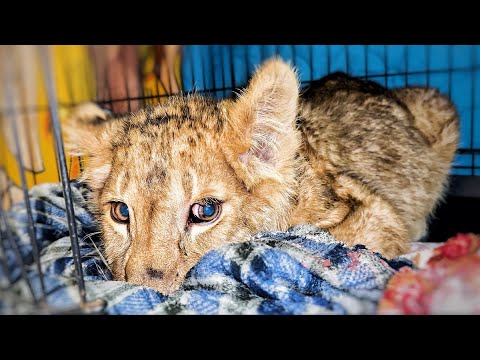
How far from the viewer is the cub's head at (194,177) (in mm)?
1878

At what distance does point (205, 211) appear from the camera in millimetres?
1988

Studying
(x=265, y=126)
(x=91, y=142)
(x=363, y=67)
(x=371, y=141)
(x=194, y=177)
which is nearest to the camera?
(x=194, y=177)

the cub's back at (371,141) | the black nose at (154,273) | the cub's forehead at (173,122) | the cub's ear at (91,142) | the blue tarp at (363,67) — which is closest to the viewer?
the black nose at (154,273)

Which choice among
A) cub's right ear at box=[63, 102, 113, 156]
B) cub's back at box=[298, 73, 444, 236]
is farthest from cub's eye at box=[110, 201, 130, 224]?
cub's back at box=[298, 73, 444, 236]

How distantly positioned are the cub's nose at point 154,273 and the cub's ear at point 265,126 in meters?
0.58

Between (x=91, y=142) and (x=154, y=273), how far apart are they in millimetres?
946

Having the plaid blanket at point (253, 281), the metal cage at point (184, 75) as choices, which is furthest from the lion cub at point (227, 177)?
the metal cage at point (184, 75)

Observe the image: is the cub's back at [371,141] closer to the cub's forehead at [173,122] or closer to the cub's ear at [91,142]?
the cub's forehead at [173,122]

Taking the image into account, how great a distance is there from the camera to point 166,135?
204cm

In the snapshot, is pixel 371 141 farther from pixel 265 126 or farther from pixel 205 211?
pixel 205 211

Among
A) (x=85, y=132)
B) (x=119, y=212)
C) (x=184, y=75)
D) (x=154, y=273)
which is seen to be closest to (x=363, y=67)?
(x=184, y=75)

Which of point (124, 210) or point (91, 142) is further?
point (91, 142)

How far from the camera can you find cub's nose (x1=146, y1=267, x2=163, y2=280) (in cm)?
181
